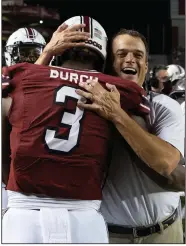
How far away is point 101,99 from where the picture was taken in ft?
4.59

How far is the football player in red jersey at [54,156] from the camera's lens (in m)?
1.36

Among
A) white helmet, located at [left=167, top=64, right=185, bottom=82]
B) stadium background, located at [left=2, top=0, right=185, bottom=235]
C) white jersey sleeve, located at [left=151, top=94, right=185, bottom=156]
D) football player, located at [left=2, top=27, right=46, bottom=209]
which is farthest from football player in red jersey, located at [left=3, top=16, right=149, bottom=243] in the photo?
stadium background, located at [left=2, top=0, right=185, bottom=235]

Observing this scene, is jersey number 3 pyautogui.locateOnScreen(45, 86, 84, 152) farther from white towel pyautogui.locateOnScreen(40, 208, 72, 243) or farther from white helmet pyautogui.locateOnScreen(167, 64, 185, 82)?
white helmet pyautogui.locateOnScreen(167, 64, 185, 82)

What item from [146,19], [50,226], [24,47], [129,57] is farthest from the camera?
[146,19]

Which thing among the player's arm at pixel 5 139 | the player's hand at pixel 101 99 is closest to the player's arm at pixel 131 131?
the player's hand at pixel 101 99

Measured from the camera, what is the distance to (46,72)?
1.41 m

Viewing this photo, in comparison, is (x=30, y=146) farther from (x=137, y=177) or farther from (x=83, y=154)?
(x=137, y=177)

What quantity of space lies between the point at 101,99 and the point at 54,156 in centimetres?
23

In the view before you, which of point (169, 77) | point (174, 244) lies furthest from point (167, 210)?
point (169, 77)

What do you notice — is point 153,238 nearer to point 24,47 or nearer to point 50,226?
point 50,226

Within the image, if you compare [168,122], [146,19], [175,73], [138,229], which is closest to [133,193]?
[138,229]

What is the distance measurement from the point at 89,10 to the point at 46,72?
18.2 ft

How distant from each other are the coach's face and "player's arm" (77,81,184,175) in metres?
0.24

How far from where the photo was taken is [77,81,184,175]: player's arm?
1373mm
